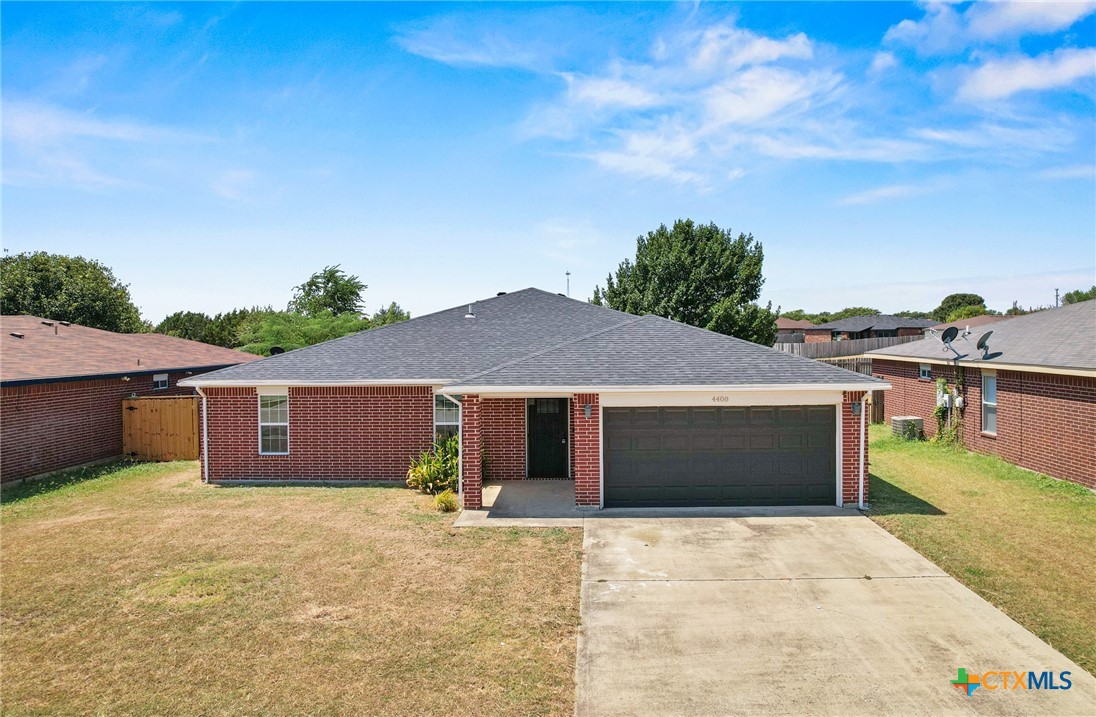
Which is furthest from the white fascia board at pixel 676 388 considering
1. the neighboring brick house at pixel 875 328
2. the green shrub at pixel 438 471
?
the neighboring brick house at pixel 875 328

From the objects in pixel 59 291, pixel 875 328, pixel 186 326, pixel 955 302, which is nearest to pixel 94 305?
pixel 59 291

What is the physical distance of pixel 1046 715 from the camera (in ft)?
16.3

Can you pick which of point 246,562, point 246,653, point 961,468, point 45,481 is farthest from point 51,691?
point 961,468

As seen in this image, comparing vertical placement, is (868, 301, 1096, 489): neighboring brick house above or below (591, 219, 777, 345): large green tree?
below

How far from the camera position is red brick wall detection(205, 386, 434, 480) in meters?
14.0

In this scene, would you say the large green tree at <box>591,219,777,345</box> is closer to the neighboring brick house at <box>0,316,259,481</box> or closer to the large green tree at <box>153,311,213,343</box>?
the neighboring brick house at <box>0,316,259,481</box>

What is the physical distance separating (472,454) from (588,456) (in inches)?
88.0

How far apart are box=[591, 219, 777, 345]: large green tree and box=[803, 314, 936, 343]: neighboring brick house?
33.1 m

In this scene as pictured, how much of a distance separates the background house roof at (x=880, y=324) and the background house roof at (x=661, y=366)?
2214 inches

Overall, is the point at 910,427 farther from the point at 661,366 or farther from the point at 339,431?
the point at 339,431

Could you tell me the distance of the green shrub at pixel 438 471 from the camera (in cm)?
1298

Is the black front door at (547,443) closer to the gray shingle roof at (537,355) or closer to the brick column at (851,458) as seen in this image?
the gray shingle roof at (537,355)

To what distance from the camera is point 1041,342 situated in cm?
1499

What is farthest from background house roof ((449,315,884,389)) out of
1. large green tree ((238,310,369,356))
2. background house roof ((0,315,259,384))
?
large green tree ((238,310,369,356))
